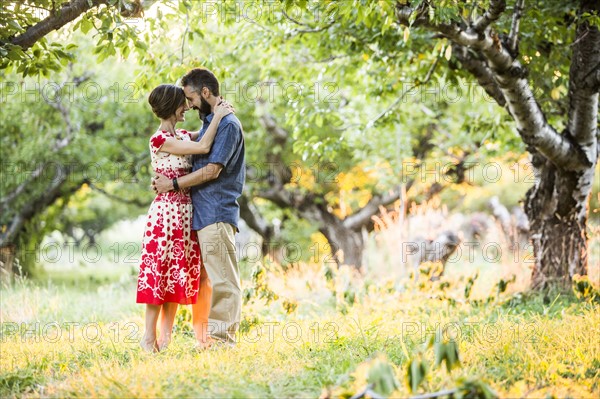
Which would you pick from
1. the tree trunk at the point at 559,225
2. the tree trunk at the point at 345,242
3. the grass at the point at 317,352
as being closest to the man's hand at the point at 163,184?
the grass at the point at 317,352

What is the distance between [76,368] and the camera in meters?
4.48

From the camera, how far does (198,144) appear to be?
15.8 feet

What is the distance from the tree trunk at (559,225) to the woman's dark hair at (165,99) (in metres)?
4.80

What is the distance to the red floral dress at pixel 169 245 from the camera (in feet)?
15.8

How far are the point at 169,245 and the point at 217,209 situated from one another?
0.47 m

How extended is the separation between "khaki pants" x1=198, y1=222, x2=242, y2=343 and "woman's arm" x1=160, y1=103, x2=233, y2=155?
590 millimetres

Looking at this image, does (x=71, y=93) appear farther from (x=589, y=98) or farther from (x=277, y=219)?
(x=589, y=98)

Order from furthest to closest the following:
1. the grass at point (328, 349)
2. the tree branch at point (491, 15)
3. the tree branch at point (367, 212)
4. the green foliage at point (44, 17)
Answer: the tree branch at point (367, 212)
the tree branch at point (491, 15)
the green foliage at point (44, 17)
the grass at point (328, 349)

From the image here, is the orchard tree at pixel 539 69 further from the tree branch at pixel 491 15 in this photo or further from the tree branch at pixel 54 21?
the tree branch at pixel 54 21

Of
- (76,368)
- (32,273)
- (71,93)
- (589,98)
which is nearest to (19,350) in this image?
(76,368)

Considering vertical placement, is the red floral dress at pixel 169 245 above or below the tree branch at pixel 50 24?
below

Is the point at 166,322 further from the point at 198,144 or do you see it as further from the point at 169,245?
the point at 198,144

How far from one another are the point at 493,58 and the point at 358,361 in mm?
3489

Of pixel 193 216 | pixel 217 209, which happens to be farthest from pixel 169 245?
pixel 217 209
